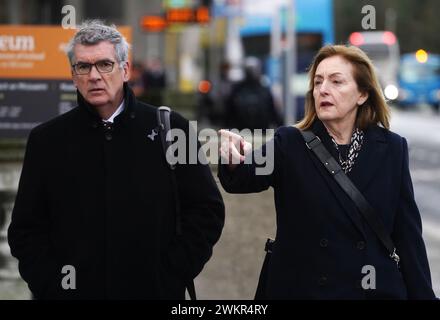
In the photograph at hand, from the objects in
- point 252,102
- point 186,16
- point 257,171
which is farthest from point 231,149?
point 186,16

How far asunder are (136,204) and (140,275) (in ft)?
0.86

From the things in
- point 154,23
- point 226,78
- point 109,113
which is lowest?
point 226,78

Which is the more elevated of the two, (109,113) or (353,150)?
(109,113)

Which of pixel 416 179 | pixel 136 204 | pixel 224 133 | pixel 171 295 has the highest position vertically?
pixel 224 133

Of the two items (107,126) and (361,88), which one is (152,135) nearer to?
(107,126)

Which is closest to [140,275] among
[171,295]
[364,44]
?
[171,295]

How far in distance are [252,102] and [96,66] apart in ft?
34.8

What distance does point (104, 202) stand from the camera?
4.11m

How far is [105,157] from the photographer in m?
4.14

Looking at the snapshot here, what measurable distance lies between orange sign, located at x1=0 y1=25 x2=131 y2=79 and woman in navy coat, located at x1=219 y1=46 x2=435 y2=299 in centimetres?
442

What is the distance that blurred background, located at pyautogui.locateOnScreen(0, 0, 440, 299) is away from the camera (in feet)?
24.1

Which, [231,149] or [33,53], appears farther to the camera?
[33,53]

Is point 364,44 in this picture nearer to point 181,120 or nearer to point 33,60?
point 33,60

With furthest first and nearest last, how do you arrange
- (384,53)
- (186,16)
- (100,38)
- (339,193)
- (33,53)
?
(384,53), (186,16), (33,53), (100,38), (339,193)
